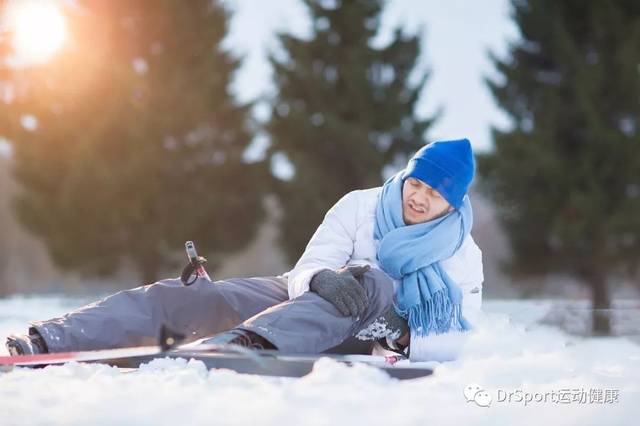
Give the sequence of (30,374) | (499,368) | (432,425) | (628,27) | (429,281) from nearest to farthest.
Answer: (432,425) < (30,374) < (499,368) < (429,281) < (628,27)

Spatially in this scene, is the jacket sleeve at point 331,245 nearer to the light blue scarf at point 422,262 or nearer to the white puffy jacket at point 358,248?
the white puffy jacket at point 358,248

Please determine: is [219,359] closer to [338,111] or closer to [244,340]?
[244,340]

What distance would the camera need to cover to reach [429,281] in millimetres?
2484

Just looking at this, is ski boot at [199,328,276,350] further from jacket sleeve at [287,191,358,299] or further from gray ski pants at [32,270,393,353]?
jacket sleeve at [287,191,358,299]

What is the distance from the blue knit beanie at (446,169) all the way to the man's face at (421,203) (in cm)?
3

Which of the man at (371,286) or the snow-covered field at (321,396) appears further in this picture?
the man at (371,286)

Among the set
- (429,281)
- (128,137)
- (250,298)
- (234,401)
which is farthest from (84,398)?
(128,137)

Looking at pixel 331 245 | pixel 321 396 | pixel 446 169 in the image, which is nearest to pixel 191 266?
pixel 331 245

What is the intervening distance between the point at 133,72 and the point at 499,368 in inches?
551

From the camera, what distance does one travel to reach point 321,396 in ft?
5.20

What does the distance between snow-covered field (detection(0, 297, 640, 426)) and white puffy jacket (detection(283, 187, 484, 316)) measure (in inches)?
18.1

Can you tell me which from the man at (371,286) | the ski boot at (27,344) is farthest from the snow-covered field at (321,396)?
the man at (371,286)

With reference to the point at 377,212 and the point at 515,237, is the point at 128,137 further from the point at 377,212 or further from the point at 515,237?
the point at 377,212

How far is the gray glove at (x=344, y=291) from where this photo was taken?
7.12ft
